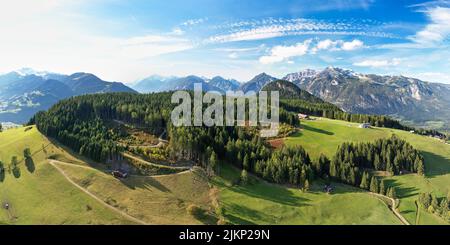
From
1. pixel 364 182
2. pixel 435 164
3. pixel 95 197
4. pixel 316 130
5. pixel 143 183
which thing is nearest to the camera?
pixel 95 197

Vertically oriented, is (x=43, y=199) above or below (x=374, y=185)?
above

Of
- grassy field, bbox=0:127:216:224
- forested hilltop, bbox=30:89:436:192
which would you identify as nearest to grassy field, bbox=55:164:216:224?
grassy field, bbox=0:127:216:224

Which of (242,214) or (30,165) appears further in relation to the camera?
(30,165)

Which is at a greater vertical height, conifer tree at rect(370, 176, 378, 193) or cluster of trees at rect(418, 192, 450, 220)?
conifer tree at rect(370, 176, 378, 193)

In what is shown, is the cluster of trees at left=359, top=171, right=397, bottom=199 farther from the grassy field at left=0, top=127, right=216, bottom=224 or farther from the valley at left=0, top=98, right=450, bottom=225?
the grassy field at left=0, top=127, right=216, bottom=224

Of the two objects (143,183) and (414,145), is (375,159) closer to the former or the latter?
(414,145)

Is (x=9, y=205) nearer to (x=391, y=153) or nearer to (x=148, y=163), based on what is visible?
(x=148, y=163)

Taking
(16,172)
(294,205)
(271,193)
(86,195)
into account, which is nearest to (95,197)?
(86,195)
